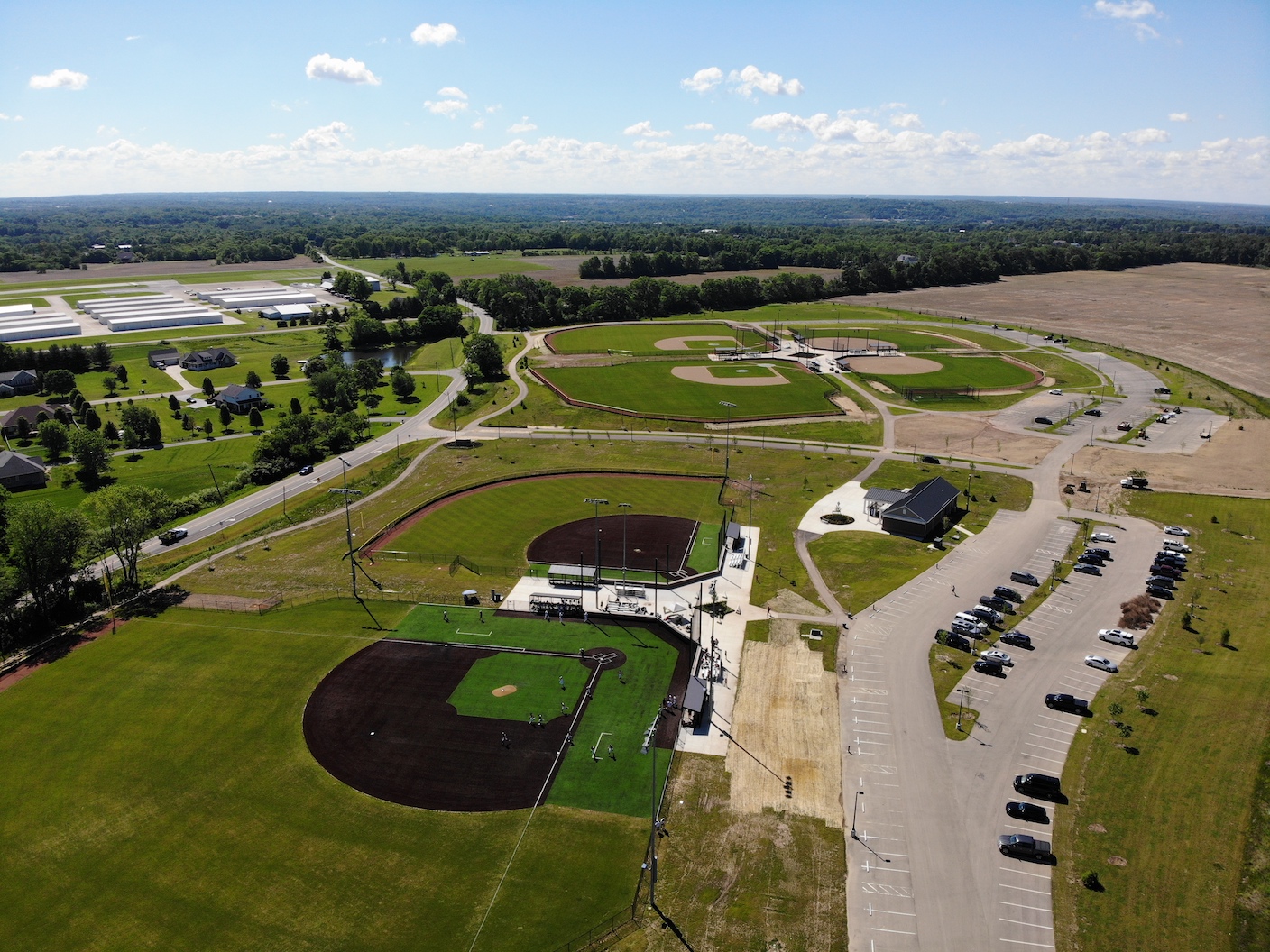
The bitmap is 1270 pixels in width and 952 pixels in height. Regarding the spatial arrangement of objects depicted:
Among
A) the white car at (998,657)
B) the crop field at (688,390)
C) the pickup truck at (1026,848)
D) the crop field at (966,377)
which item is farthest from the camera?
the crop field at (966,377)

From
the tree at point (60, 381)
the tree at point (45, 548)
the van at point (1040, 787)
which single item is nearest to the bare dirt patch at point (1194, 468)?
the van at point (1040, 787)

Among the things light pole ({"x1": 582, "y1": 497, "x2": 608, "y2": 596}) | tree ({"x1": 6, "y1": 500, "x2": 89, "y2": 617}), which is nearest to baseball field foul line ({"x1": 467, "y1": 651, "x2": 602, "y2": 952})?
→ light pole ({"x1": 582, "y1": 497, "x2": 608, "y2": 596})

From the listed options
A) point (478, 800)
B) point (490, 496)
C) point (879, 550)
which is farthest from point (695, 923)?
point (490, 496)

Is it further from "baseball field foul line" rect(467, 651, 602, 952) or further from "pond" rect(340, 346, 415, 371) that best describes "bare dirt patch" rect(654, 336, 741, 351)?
"baseball field foul line" rect(467, 651, 602, 952)

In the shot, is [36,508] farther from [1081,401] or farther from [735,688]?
[1081,401]

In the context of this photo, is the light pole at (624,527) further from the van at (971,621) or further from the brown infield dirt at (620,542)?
the van at (971,621)

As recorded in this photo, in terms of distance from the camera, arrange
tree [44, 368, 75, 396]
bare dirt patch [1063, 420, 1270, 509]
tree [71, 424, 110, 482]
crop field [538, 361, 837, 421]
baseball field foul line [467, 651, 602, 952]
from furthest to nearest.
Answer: tree [44, 368, 75, 396] → crop field [538, 361, 837, 421] → tree [71, 424, 110, 482] → bare dirt patch [1063, 420, 1270, 509] → baseball field foul line [467, 651, 602, 952]
